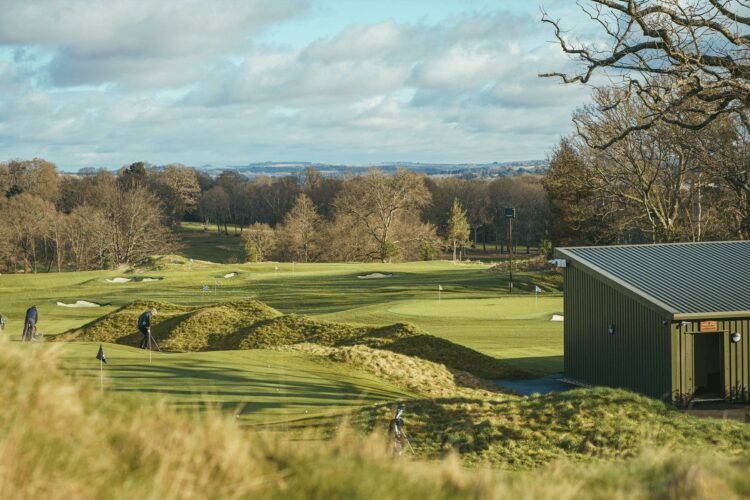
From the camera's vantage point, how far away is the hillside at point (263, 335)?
24.2 m

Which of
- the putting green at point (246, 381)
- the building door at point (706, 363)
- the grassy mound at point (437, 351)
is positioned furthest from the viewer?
the grassy mound at point (437, 351)

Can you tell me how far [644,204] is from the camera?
49.1m

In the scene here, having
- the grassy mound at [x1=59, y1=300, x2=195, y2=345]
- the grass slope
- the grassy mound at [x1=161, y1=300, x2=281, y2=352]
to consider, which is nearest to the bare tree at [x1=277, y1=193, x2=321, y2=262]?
the grassy mound at [x1=59, y1=300, x2=195, y2=345]

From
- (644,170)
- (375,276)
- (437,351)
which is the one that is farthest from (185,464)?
(375,276)

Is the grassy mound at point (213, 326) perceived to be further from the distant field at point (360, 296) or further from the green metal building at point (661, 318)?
the green metal building at point (661, 318)

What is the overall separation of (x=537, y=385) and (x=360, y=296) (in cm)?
2396

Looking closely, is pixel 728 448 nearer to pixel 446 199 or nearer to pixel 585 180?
pixel 585 180

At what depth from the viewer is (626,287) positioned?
20406 mm

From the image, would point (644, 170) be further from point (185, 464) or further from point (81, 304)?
point (185, 464)

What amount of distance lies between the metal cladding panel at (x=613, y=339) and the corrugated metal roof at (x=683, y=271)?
1.47ft

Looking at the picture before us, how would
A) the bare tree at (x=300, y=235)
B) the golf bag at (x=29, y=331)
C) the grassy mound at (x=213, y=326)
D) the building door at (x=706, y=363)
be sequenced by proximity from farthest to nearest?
the bare tree at (x=300, y=235), the grassy mound at (x=213, y=326), the golf bag at (x=29, y=331), the building door at (x=706, y=363)

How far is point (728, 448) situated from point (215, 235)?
389 feet

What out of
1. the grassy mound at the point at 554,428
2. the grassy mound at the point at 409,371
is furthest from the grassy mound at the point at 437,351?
the grassy mound at the point at 554,428

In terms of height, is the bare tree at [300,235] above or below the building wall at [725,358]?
above
